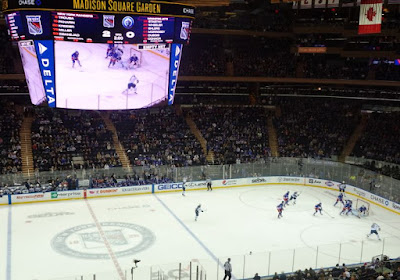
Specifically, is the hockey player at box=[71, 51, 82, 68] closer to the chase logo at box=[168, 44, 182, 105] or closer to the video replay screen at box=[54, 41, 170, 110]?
the video replay screen at box=[54, 41, 170, 110]

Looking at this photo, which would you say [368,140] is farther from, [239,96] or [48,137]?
[48,137]

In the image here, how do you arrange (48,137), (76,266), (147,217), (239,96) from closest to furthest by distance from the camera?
(76,266)
(147,217)
(48,137)
(239,96)

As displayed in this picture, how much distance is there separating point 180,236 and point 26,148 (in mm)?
13803

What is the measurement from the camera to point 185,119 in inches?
1401

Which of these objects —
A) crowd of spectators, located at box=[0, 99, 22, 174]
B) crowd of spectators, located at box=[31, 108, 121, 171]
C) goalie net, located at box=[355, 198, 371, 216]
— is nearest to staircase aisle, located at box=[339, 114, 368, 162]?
goalie net, located at box=[355, 198, 371, 216]

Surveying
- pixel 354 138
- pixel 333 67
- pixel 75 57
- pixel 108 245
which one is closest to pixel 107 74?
pixel 75 57

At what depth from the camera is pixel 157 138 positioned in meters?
32.2

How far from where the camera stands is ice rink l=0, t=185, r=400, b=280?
Result: 51.5ft

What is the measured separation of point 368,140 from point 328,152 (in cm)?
295

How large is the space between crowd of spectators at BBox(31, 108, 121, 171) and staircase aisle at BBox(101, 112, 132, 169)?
0.37 metres

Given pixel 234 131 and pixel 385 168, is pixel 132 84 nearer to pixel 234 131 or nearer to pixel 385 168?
pixel 234 131

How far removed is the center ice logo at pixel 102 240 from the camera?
57.5ft

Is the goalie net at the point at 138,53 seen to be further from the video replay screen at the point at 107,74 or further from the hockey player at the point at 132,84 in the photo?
the hockey player at the point at 132,84

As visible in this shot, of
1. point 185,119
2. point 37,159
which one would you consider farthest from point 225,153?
point 37,159
